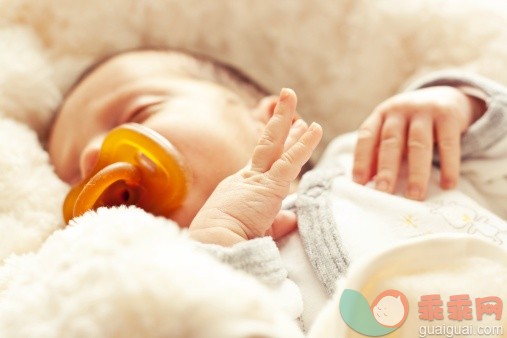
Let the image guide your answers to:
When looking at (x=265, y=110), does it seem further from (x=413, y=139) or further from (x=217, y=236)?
(x=217, y=236)

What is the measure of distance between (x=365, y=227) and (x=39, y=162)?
53cm

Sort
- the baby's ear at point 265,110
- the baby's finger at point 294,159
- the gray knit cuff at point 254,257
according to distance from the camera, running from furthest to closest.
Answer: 1. the baby's ear at point 265,110
2. the baby's finger at point 294,159
3. the gray knit cuff at point 254,257

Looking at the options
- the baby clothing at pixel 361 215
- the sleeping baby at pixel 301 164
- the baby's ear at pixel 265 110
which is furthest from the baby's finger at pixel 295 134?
the baby's ear at pixel 265 110

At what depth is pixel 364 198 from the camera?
831 mm

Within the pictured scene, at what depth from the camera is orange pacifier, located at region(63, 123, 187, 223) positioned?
0.80 metres

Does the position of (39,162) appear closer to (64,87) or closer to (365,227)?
(64,87)

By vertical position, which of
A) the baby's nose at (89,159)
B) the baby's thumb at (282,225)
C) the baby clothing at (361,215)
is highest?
the baby clothing at (361,215)

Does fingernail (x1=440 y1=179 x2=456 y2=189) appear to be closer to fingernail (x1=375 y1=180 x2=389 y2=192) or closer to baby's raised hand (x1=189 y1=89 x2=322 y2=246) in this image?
fingernail (x1=375 y1=180 x2=389 y2=192)

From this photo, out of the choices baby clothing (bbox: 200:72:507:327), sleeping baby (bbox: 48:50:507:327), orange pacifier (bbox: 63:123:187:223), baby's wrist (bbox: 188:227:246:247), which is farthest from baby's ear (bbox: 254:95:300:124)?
baby's wrist (bbox: 188:227:246:247)

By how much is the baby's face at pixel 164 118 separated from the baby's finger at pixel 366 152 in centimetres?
16

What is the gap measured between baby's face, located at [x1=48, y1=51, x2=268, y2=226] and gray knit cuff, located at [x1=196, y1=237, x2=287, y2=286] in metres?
0.21

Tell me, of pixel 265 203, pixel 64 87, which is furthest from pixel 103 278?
pixel 64 87

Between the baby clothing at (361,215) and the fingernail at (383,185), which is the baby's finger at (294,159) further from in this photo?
the fingernail at (383,185)

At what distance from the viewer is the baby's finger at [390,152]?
85 centimetres
